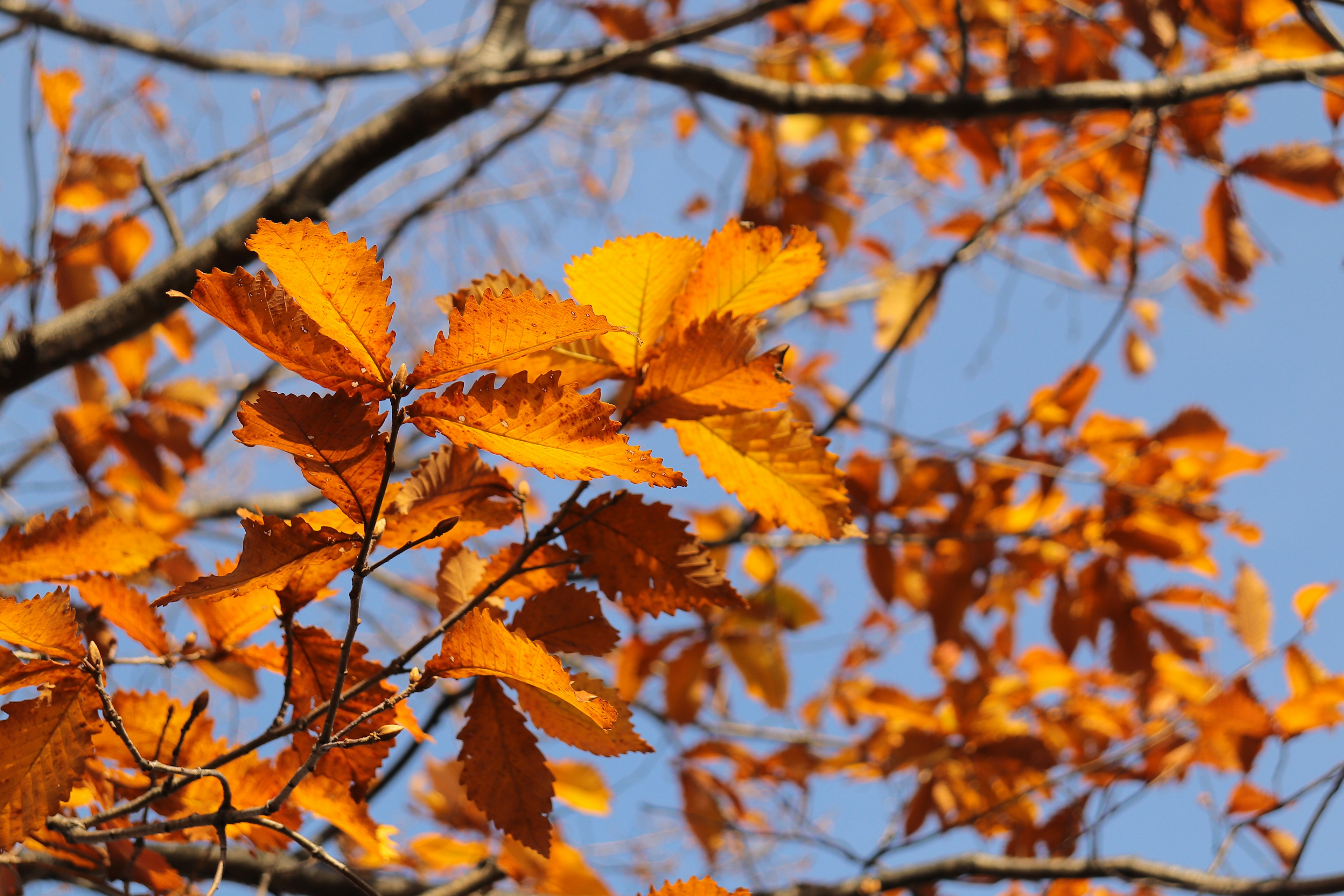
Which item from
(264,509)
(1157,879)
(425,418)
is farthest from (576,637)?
(264,509)

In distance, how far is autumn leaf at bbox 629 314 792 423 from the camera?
0.53 metres

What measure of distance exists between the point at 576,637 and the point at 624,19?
4.19 feet

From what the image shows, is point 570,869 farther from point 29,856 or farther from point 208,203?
point 208,203

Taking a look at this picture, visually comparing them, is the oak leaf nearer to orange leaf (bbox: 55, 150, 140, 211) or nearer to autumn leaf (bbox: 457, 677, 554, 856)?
autumn leaf (bbox: 457, 677, 554, 856)

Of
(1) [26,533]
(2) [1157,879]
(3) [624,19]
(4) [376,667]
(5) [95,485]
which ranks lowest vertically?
(2) [1157,879]

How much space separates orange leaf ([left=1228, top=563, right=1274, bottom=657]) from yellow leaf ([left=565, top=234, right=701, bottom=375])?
1389 mm

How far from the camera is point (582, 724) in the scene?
1.75ft

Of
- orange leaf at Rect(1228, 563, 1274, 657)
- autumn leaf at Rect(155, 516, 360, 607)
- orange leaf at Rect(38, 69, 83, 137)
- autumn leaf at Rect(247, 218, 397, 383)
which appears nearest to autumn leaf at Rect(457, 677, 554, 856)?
autumn leaf at Rect(155, 516, 360, 607)

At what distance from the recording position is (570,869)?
1.10 metres

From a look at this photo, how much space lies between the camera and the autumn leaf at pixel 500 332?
0.39 metres

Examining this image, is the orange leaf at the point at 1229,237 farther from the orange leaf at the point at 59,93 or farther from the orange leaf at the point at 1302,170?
the orange leaf at the point at 59,93

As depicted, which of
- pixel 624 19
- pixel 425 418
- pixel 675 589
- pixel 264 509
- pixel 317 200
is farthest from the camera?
pixel 264 509

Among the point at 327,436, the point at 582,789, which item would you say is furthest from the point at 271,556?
the point at 582,789

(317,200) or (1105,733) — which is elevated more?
(317,200)
